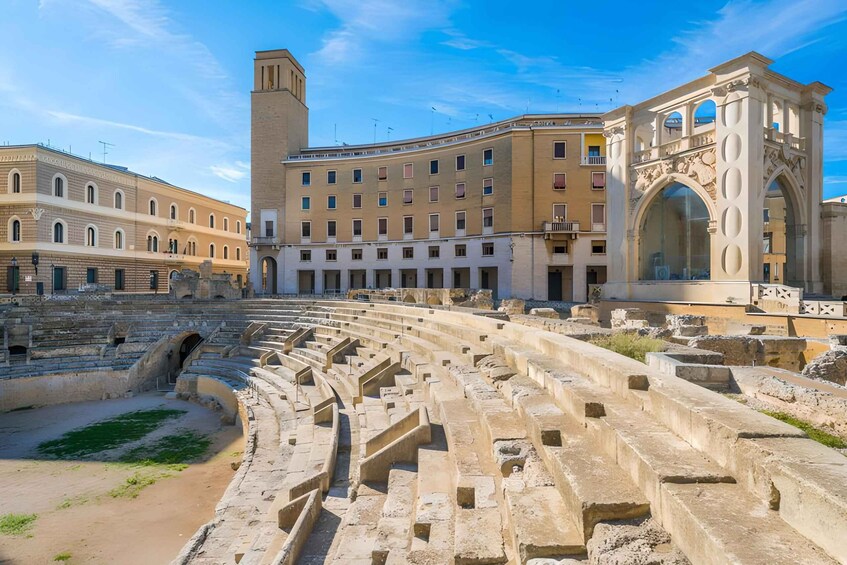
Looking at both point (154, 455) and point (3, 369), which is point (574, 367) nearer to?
point (154, 455)

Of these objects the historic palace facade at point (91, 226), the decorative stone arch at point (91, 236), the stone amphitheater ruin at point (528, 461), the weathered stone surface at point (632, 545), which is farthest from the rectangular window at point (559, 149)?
the decorative stone arch at point (91, 236)

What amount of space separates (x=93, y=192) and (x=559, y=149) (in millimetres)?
32851

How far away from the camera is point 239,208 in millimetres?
48156

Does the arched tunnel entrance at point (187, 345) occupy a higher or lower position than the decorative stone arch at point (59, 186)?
lower

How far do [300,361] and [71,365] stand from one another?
447 inches

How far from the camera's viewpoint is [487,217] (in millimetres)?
33656

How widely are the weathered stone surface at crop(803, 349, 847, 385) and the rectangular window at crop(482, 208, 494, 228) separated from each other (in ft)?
89.4

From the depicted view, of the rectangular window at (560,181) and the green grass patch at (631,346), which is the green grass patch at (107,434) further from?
the rectangular window at (560,181)

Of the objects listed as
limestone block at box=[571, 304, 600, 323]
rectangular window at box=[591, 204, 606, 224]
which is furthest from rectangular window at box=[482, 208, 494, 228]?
limestone block at box=[571, 304, 600, 323]

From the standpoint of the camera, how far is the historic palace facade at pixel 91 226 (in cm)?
2912

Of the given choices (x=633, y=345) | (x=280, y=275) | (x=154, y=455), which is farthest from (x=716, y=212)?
(x=280, y=275)

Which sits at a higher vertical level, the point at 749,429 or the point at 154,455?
the point at 749,429

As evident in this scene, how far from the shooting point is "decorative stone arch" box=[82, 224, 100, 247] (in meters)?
32.4

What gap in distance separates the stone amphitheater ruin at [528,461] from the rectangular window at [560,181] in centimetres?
1977
